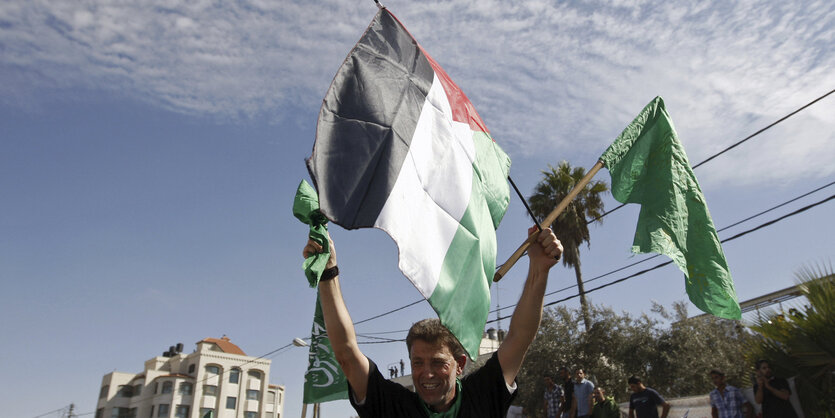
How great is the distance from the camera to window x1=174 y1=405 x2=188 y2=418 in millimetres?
65688

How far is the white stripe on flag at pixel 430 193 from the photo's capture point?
2521mm

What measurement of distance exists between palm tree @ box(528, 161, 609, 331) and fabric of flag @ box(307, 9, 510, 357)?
62.6 ft

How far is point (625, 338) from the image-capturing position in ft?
60.1

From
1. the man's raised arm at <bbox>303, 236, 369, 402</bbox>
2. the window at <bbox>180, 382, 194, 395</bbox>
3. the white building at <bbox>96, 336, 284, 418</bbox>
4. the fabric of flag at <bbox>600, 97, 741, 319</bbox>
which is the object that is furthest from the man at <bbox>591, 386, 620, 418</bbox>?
the window at <bbox>180, 382, 194, 395</bbox>

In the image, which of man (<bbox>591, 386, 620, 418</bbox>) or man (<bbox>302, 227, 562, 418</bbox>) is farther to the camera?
man (<bbox>591, 386, 620, 418</bbox>)

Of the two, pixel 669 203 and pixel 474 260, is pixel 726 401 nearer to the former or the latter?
pixel 669 203

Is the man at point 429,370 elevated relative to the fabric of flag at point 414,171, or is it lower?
lower

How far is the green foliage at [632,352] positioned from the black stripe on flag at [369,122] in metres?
15.3

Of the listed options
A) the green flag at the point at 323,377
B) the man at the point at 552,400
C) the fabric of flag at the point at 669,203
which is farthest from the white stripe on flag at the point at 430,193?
the man at the point at 552,400

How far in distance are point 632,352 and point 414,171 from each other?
1709cm

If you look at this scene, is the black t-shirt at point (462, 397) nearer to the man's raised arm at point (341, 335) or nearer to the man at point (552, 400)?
the man's raised arm at point (341, 335)

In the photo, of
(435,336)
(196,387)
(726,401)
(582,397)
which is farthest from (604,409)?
(196,387)

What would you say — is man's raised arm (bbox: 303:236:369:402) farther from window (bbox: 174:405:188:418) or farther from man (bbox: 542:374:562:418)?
window (bbox: 174:405:188:418)

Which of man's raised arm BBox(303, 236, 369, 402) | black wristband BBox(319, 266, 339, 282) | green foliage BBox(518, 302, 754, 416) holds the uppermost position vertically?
green foliage BBox(518, 302, 754, 416)
